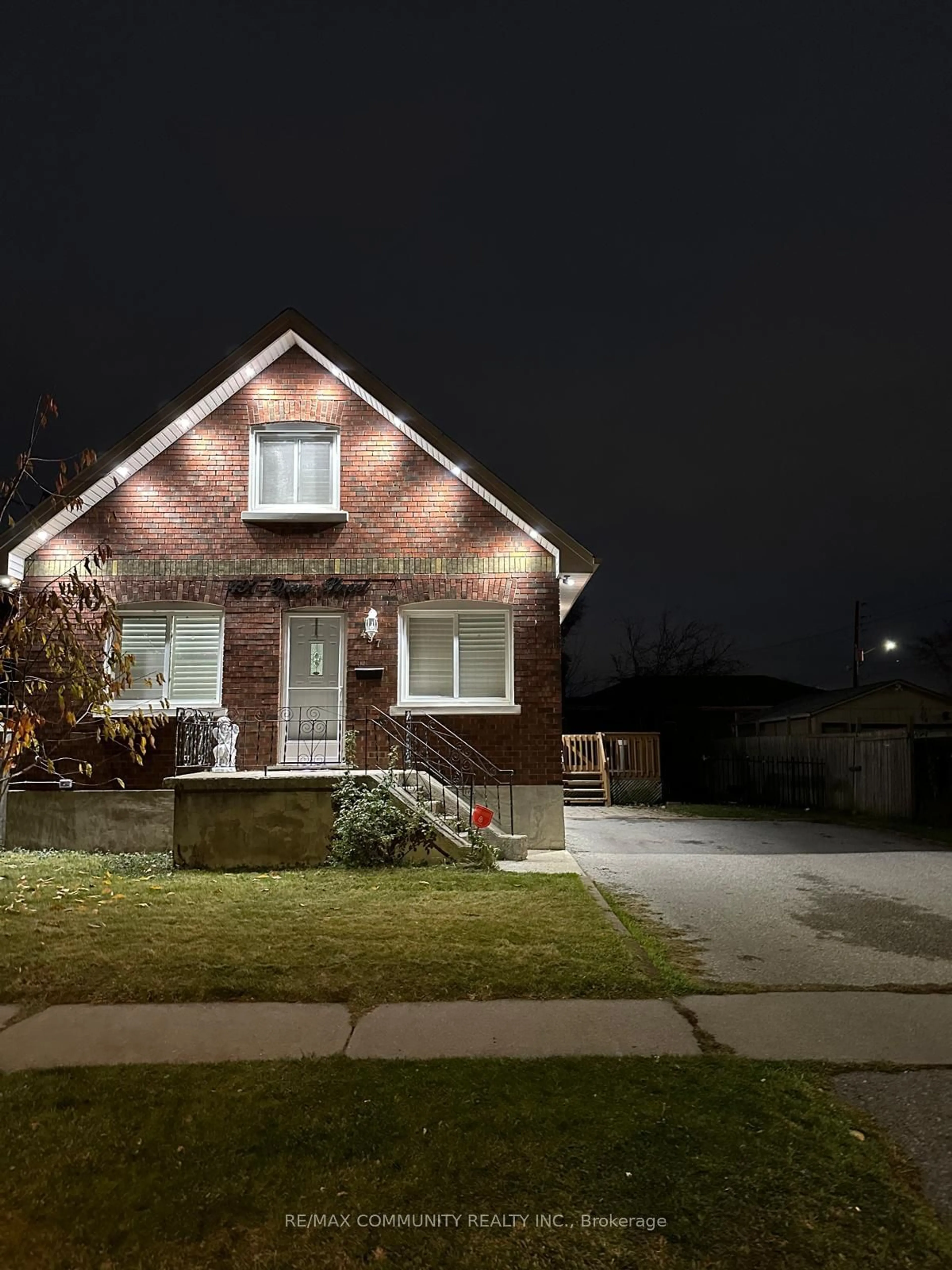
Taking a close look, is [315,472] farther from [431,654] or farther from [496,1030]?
[496,1030]

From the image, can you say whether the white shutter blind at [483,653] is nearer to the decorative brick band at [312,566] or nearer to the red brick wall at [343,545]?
the red brick wall at [343,545]

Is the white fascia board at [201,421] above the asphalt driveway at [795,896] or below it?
above

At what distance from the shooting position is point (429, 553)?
14.0 m

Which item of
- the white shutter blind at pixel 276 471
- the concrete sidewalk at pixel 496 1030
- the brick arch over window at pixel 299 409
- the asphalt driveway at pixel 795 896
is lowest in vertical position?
the asphalt driveway at pixel 795 896

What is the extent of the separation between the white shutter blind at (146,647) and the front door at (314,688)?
6.50 feet

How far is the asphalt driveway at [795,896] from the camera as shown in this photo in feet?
21.0

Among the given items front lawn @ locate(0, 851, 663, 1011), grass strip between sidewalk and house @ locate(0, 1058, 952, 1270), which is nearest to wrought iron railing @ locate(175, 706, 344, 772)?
front lawn @ locate(0, 851, 663, 1011)

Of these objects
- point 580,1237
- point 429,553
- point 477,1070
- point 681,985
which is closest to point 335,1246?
point 580,1237

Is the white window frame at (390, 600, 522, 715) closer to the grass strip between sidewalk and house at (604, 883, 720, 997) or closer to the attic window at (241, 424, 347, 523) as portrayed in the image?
the attic window at (241, 424, 347, 523)

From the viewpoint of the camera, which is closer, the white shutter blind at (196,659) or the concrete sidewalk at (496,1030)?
Answer: the concrete sidewalk at (496,1030)

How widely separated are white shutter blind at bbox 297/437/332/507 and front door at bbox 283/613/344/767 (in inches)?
77.3

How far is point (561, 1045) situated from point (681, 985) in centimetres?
145

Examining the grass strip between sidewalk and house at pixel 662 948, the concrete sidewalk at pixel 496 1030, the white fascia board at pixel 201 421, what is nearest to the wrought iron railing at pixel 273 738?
the white fascia board at pixel 201 421

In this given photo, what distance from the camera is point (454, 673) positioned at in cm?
1402
